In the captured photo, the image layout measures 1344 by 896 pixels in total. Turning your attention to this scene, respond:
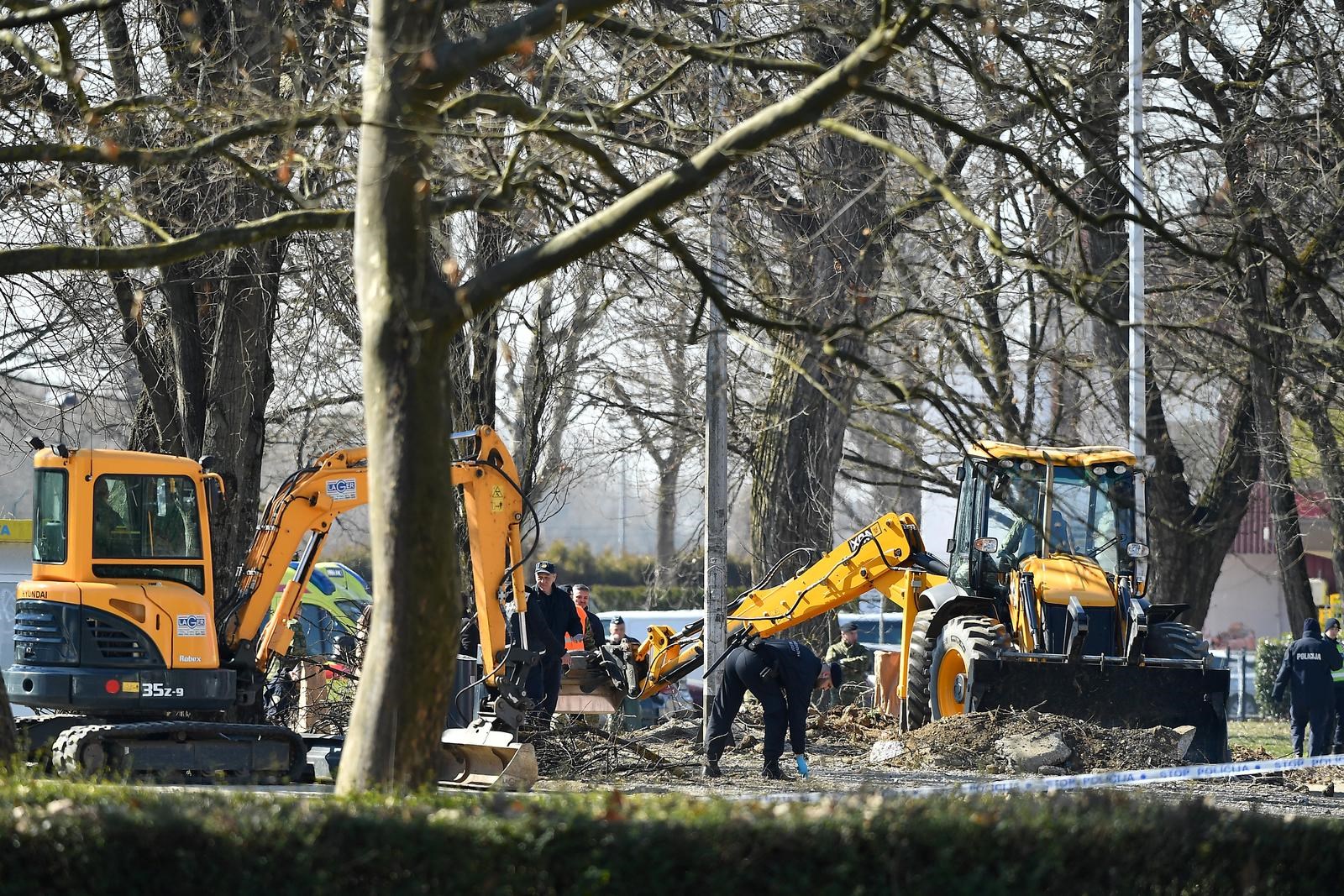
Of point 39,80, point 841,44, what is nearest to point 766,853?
point 39,80

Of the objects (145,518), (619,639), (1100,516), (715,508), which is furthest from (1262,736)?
(145,518)

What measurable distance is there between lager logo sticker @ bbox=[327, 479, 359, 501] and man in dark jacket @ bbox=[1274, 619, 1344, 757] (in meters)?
11.4

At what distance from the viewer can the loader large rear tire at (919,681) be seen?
17.5m

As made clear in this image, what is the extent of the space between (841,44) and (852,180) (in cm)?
243

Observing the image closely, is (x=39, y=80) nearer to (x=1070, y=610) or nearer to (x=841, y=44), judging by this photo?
(x=841, y=44)

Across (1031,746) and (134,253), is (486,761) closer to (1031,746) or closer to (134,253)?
(1031,746)

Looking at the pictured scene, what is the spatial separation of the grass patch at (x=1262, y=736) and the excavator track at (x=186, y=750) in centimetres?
1138

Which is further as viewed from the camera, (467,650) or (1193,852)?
(467,650)

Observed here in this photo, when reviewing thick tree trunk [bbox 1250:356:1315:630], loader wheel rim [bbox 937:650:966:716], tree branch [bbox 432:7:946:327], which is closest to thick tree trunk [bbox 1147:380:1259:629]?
thick tree trunk [bbox 1250:356:1315:630]

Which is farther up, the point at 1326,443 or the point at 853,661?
the point at 1326,443

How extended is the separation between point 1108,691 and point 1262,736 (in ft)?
37.4

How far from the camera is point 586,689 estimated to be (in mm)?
17047

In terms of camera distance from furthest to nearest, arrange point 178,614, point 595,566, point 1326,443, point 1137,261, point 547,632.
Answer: point 595,566
point 1326,443
point 1137,261
point 547,632
point 178,614

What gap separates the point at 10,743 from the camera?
29.6ft
